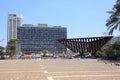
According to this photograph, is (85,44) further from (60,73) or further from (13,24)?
(60,73)

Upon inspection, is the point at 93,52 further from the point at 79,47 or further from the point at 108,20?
the point at 108,20

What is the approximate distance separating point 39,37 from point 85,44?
126 feet

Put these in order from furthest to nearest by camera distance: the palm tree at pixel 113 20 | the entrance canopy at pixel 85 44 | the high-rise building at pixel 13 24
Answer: the high-rise building at pixel 13 24 → the entrance canopy at pixel 85 44 → the palm tree at pixel 113 20

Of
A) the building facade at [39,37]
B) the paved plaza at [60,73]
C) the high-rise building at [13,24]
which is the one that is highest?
the high-rise building at [13,24]

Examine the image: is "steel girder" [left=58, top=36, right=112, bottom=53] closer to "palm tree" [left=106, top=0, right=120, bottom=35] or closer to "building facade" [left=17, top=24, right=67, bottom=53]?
"building facade" [left=17, top=24, right=67, bottom=53]

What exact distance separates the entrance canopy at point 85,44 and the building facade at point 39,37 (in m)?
25.4

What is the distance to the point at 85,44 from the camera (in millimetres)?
124500

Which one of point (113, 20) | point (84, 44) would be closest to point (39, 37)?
point (84, 44)

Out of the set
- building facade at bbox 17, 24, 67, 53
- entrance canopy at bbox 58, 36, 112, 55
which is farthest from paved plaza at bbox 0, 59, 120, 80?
building facade at bbox 17, 24, 67, 53

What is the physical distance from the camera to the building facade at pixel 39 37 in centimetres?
15400

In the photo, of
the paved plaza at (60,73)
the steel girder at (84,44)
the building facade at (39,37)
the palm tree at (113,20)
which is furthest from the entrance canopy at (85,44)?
the paved plaza at (60,73)

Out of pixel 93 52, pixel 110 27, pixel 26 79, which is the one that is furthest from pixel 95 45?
pixel 26 79

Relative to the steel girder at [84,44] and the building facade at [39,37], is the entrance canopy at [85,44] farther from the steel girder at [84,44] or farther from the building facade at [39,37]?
the building facade at [39,37]

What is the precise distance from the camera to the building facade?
154m
